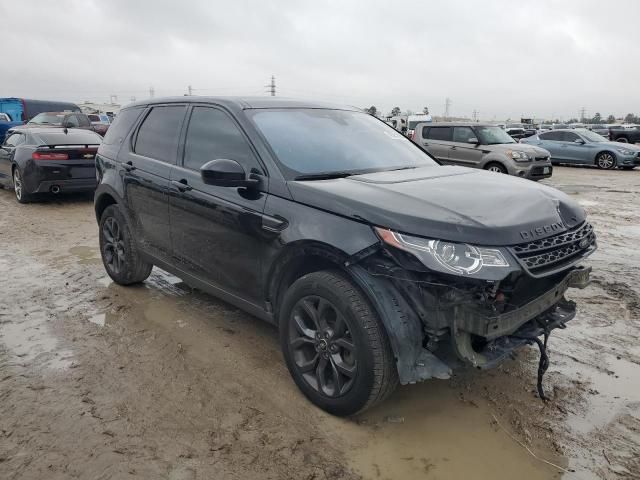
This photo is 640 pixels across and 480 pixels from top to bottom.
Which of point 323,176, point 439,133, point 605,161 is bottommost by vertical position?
point 605,161

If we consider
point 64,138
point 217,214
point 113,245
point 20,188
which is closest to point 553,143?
point 64,138

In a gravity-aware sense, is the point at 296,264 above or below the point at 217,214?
below

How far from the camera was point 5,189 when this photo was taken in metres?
11.9

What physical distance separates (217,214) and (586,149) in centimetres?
1892

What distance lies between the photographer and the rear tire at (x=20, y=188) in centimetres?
970

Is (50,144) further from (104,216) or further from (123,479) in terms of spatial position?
(123,479)


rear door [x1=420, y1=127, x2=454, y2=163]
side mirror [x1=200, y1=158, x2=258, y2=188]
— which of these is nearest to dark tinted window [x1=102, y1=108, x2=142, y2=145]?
side mirror [x1=200, y1=158, x2=258, y2=188]

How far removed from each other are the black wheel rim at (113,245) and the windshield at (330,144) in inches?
86.8

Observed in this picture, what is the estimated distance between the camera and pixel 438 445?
282cm

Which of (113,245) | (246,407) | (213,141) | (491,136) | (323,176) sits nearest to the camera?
(246,407)

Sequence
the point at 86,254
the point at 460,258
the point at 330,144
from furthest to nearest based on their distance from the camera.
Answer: the point at 86,254 → the point at 330,144 → the point at 460,258

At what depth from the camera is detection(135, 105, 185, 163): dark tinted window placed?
425 centimetres

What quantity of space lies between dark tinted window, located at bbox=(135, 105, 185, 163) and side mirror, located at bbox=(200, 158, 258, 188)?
1.09 m

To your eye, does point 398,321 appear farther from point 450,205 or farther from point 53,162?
point 53,162
